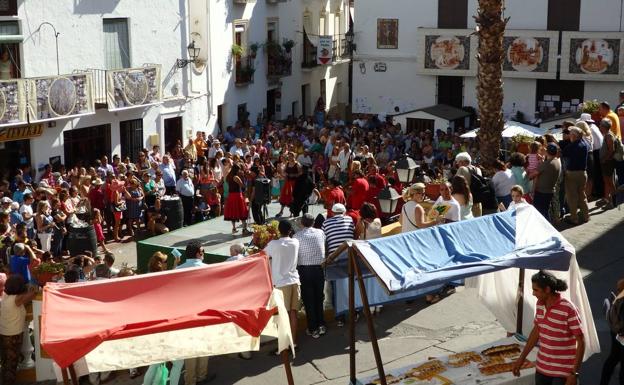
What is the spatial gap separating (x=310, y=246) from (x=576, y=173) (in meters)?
6.34

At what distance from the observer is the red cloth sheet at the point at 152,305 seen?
8.02m

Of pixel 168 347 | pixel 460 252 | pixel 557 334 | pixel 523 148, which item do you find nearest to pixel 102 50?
pixel 523 148

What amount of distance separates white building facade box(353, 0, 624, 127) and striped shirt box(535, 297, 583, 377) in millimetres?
23417

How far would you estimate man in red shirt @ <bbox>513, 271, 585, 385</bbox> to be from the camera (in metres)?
8.56

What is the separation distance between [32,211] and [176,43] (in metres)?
12.2

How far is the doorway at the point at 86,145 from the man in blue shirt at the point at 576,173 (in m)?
13.3

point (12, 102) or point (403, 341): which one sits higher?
point (12, 102)

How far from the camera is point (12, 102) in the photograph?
74.6ft

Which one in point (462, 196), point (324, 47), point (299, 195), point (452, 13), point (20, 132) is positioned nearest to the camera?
point (462, 196)

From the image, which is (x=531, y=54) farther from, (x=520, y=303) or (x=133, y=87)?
(x=520, y=303)

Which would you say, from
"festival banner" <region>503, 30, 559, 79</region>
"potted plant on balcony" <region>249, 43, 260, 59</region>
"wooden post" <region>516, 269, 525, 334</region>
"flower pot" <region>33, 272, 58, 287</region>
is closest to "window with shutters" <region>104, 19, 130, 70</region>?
"potted plant on balcony" <region>249, 43, 260, 59</region>

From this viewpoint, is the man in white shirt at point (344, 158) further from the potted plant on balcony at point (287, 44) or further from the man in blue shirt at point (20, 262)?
the potted plant on balcony at point (287, 44)

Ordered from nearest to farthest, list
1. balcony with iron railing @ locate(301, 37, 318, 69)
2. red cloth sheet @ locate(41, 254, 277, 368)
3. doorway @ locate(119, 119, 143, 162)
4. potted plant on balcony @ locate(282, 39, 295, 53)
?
red cloth sheet @ locate(41, 254, 277, 368) → doorway @ locate(119, 119, 143, 162) → potted plant on balcony @ locate(282, 39, 295, 53) → balcony with iron railing @ locate(301, 37, 318, 69)

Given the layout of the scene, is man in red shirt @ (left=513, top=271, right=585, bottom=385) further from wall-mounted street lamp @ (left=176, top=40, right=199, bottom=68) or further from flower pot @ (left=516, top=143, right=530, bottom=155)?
wall-mounted street lamp @ (left=176, top=40, right=199, bottom=68)
